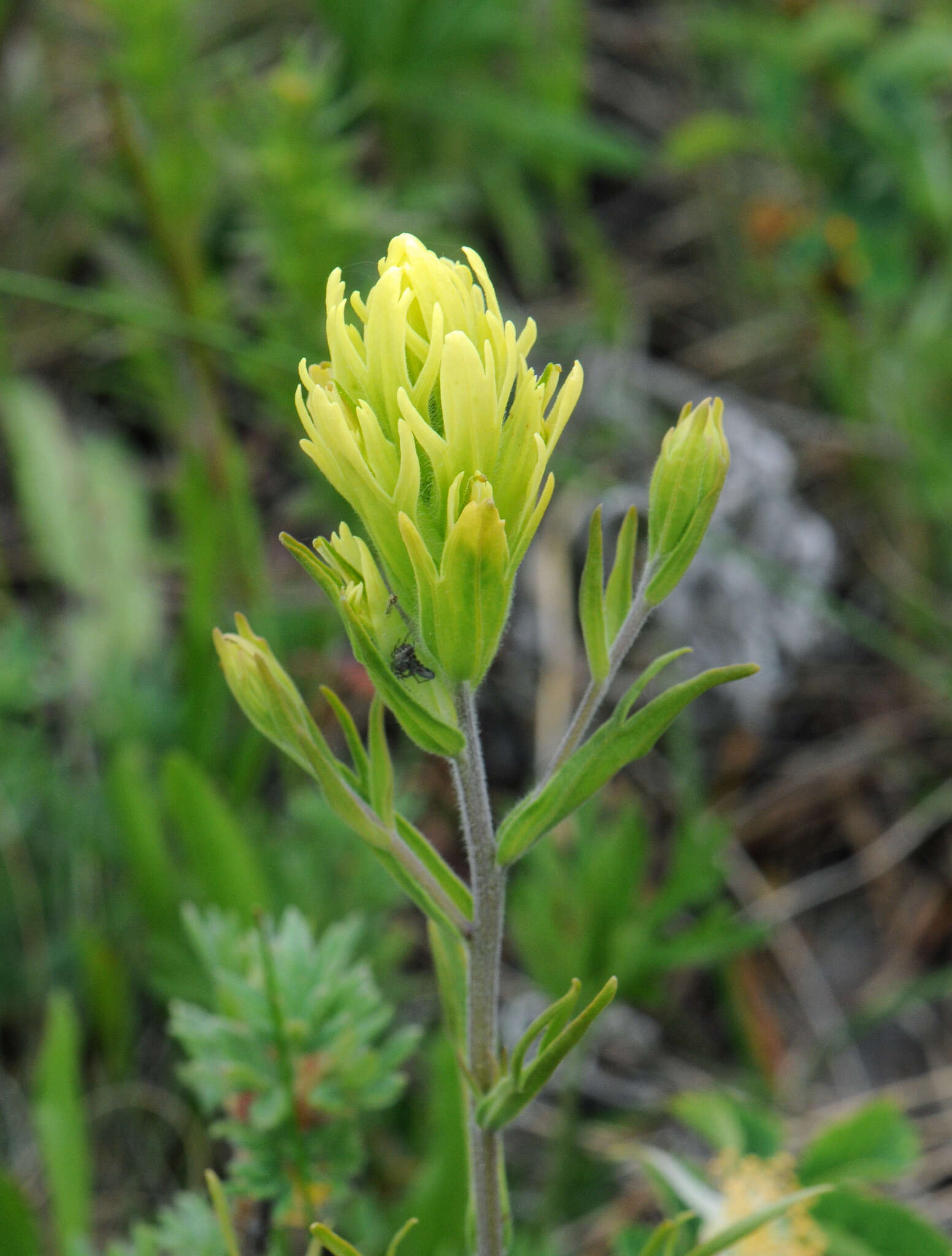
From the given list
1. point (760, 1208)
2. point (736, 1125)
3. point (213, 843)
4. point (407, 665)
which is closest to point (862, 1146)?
point (736, 1125)

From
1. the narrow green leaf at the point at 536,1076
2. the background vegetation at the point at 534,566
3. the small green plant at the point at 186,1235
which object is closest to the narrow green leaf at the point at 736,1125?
the background vegetation at the point at 534,566

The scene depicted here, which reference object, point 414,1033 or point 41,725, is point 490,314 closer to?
point 414,1033

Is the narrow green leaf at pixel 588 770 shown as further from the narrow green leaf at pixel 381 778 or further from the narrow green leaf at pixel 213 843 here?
the narrow green leaf at pixel 213 843

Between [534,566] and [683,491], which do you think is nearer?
[683,491]

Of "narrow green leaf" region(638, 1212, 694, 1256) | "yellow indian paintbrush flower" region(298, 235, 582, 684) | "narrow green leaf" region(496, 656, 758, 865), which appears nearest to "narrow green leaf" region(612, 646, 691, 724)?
"narrow green leaf" region(496, 656, 758, 865)

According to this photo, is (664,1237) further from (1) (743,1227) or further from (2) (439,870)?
(2) (439,870)

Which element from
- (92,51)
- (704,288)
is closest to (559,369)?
(92,51)
